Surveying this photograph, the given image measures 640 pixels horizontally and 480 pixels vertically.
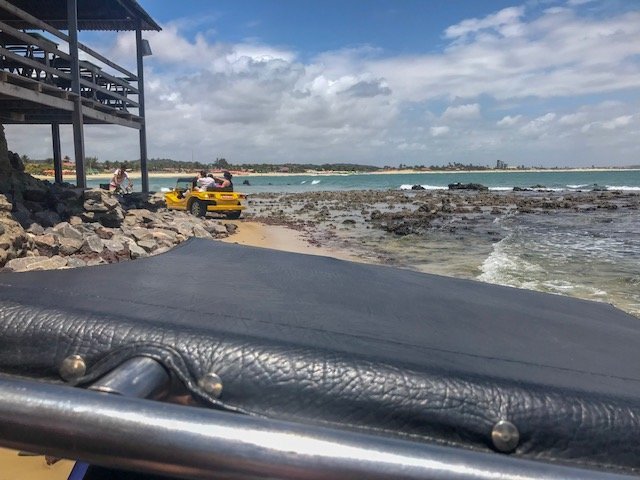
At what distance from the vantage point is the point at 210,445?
0.66 meters

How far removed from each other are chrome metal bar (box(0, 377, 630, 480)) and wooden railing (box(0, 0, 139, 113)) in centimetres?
963

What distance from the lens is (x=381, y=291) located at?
1747 mm

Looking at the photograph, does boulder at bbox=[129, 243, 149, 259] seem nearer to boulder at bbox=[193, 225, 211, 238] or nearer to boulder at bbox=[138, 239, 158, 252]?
boulder at bbox=[138, 239, 158, 252]

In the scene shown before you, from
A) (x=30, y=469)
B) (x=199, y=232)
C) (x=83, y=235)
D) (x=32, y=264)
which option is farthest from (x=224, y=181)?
(x=30, y=469)

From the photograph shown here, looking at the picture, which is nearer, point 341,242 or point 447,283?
point 447,283

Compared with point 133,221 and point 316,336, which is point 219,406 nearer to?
point 316,336

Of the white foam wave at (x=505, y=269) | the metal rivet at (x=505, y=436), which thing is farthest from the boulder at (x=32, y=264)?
the white foam wave at (x=505, y=269)

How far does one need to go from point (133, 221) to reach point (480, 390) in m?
13.5

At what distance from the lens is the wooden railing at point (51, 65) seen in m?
9.41

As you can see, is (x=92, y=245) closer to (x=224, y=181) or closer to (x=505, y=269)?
(x=505, y=269)

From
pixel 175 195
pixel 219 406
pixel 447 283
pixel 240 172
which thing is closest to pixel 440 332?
pixel 219 406

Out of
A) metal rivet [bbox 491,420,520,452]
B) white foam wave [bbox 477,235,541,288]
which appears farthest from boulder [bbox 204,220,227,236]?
metal rivet [bbox 491,420,520,452]

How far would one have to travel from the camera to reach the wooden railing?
941 cm

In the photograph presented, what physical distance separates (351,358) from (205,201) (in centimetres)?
1942
